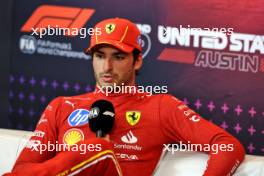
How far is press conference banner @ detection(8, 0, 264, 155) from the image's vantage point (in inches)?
89.4

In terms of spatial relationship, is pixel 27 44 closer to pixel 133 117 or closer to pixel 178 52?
pixel 178 52

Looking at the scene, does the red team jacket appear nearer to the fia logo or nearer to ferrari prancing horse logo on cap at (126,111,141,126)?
ferrari prancing horse logo on cap at (126,111,141,126)

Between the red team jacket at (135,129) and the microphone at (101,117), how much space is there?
11cm

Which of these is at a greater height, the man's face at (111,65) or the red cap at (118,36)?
the red cap at (118,36)

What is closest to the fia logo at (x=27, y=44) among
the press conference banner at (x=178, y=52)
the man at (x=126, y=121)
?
the press conference banner at (x=178, y=52)

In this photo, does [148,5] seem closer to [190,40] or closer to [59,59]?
[190,40]

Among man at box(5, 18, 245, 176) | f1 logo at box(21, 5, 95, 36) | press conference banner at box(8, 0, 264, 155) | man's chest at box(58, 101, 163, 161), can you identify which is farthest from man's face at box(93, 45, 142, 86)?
f1 logo at box(21, 5, 95, 36)

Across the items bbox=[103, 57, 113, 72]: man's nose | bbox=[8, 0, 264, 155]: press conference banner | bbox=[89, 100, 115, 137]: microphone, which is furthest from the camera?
bbox=[8, 0, 264, 155]: press conference banner

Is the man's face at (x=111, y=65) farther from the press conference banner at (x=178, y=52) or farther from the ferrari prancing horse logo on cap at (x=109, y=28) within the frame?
the press conference banner at (x=178, y=52)

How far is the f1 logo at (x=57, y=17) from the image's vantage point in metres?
2.52

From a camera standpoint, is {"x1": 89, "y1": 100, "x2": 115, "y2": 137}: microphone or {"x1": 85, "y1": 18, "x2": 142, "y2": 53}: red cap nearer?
{"x1": 89, "y1": 100, "x2": 115, "y2": 137}: microphone

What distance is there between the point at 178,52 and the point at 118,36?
1.70ft

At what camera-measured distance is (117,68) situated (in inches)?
75.7

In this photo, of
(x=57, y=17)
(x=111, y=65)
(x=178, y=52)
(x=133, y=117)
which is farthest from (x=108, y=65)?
(x=57, y=17)
